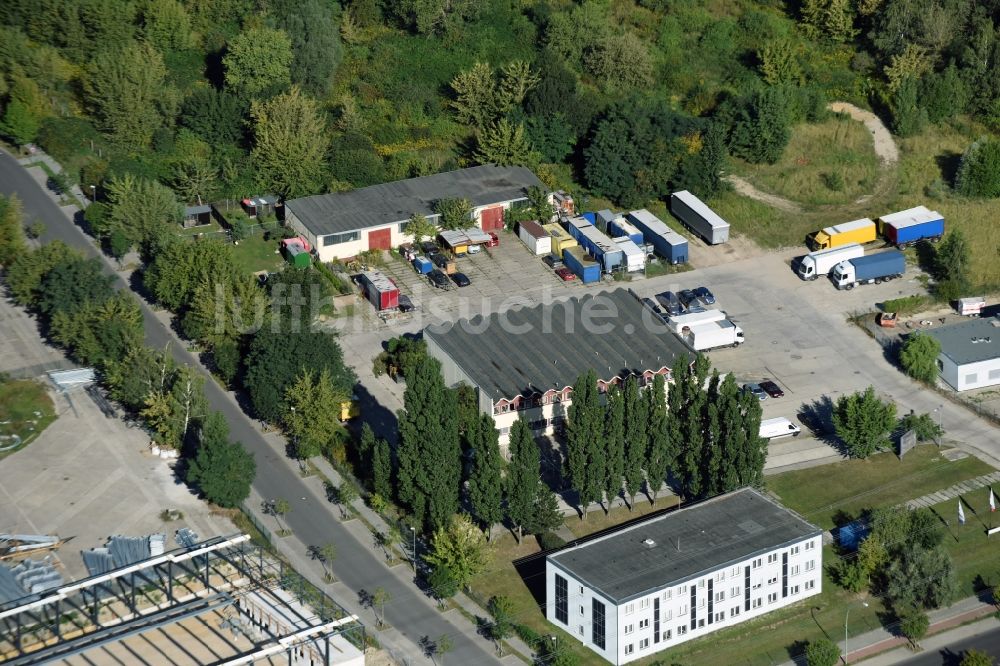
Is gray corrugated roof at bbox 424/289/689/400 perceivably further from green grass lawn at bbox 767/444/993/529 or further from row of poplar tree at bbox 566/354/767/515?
green grass lawn at bbox 767/444/993/529

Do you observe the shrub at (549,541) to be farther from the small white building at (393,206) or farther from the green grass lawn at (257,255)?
the small white building at (393,206)

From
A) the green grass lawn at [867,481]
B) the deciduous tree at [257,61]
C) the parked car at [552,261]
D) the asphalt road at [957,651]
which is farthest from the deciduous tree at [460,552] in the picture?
the deciduous tree at [257,61]

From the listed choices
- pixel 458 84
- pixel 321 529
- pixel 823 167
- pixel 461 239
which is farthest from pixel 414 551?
pixel 823 167

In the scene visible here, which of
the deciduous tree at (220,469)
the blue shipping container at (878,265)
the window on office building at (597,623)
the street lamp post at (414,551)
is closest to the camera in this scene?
the window on office building at (597,623)

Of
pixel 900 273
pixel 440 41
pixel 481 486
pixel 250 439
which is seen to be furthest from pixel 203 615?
pixel 440 41

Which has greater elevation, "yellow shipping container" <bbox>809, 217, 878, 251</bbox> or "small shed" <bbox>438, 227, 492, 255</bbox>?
"small shed" <bbox>438, 227, 492, 255</bbox>

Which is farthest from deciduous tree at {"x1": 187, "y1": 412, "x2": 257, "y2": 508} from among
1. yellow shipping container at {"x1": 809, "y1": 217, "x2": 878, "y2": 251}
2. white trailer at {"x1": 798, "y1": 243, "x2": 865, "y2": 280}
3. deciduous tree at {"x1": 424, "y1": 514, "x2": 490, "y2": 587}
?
yellow shipping container at {"x1": 809, "y1": 217, "x2": 878, "y2": 251}
